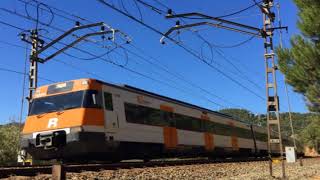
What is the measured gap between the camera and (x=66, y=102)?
16125 millimetres

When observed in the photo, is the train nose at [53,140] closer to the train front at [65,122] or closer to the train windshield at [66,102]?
the train front at [65,122]

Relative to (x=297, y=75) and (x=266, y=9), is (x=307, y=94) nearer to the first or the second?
(x=297, y=75)

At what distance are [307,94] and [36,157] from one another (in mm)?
9617

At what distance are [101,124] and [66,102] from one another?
155 cm

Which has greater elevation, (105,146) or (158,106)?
(158,106)

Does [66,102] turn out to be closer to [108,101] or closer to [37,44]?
[108,101]

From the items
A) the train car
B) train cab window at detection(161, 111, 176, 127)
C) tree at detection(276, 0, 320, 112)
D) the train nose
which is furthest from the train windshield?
tree at detection(276, 0, 320, 112)

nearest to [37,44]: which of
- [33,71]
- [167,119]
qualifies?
[33,71]

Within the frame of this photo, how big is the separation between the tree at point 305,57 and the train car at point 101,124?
19.4 ft

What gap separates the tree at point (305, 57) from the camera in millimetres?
14641

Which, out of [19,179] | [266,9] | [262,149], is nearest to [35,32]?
[266,9]

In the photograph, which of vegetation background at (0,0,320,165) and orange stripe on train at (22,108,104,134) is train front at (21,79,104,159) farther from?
vegetation background at (0,0,320,165)

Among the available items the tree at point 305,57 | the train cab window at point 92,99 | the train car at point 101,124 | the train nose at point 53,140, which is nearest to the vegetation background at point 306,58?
the tree at point 305,57

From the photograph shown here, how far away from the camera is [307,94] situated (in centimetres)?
1586
